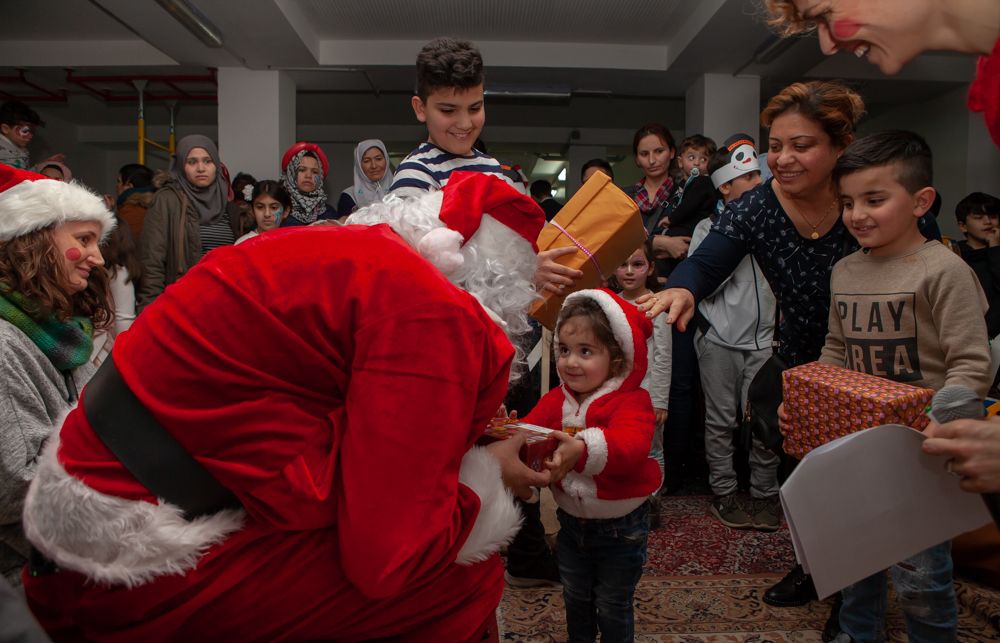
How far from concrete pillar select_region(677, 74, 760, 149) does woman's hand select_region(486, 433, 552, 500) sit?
6930 millimetres

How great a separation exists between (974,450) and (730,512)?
2472 millimetres

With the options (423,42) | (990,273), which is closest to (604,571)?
(990,273)

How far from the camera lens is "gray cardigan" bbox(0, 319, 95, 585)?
1623 mm

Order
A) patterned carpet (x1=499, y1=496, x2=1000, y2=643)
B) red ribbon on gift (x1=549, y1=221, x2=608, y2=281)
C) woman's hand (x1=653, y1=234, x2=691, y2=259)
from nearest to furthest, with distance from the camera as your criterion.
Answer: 1. red ribbon on gift (x1=549, y1=221, x2=608, y2=281)
2. patterned carpet (x1=499, y1=496, x2=1000, y2=643)
3. woman's hand (x1=653, y1=234, x2=691, y2=259)

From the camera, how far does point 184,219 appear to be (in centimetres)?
382

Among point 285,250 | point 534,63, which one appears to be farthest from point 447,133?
point 534,63

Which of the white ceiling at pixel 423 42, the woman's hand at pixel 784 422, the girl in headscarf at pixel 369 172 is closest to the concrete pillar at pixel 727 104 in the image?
the white ceiling at pixel 423 42

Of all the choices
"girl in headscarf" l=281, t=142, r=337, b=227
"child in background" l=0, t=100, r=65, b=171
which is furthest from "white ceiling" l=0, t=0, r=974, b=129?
"girl in headscarf" l=281, t=142, r=337, b=227

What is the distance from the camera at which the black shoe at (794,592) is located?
2.55 metres

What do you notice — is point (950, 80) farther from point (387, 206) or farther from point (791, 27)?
point (387, 206)

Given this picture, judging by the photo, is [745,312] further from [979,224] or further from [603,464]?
[979,224]

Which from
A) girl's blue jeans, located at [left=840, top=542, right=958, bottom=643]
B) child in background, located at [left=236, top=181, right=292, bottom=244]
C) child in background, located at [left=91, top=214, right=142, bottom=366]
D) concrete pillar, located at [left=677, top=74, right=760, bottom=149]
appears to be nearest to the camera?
girl's blue jeans, located at [left=840, top=542, right=958, bottom=643]

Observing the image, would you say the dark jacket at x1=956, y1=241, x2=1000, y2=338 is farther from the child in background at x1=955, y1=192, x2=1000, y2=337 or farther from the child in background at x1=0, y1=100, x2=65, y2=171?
the child in background at x1=0, y1=100, x2=65, y2=171

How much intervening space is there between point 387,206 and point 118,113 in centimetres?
1150
